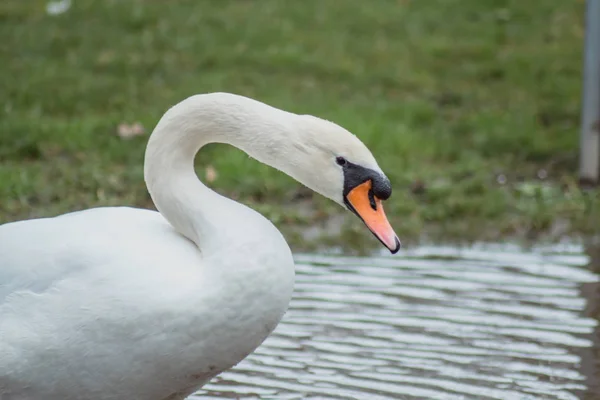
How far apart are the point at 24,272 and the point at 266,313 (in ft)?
2.41

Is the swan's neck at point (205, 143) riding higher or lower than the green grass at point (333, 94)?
Answer: lower

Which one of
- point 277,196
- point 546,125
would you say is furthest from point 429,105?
point 277,196

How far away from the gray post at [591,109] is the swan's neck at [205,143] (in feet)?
12.8

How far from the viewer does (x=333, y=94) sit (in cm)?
895

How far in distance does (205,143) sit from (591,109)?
401 centimetres

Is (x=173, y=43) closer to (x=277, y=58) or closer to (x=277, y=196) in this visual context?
(x=277, y=58)

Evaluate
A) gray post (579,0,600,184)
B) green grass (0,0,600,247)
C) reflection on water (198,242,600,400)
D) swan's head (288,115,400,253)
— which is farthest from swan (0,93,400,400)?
gray post (579,0,600,184)

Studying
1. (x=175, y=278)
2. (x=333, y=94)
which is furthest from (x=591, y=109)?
(x=175, y=278)

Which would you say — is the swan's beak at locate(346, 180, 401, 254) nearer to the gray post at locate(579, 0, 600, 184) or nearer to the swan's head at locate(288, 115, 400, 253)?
the swan's head at locate(288, 115, 400, 253)

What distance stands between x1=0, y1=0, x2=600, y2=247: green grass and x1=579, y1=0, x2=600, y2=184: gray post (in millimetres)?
150

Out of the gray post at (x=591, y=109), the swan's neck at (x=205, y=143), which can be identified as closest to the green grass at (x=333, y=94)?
the gray post at (x=591, y=109)

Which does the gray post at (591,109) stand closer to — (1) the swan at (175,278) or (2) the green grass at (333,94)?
(2) the green grass at (333,94)

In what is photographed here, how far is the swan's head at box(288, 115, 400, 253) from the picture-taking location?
12.2 feet

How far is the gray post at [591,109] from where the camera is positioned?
24.2 ft
